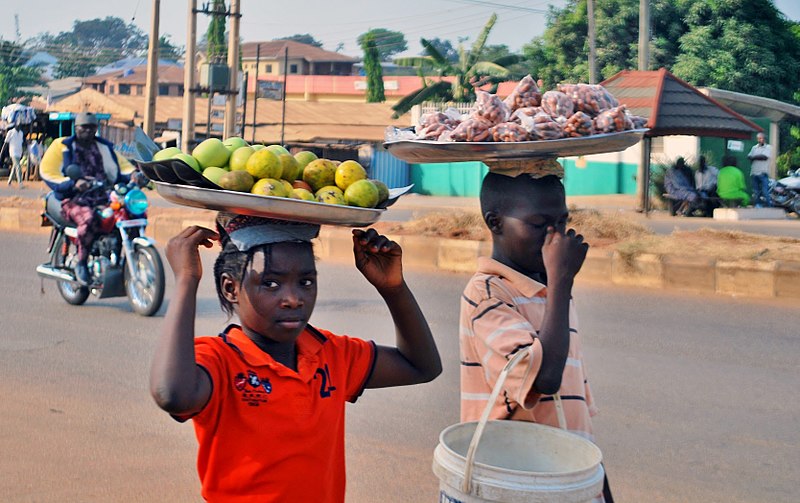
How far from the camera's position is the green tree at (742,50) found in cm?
2816

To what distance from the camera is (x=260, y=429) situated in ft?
7.32

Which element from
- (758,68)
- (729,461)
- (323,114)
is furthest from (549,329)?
(323,114)

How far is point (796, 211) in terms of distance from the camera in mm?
19094

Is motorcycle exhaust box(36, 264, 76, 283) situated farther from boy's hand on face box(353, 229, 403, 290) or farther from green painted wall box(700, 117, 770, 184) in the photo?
green painted wall box(700, 117, 770, 184)

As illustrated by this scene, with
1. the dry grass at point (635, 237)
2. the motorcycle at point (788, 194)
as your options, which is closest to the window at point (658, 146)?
the motorcycle at point (788, 194)

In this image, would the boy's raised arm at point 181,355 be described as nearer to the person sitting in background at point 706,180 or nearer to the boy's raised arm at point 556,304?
the boy's raised arm at point 556,304

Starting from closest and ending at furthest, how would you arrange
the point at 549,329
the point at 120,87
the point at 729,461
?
1. the point at 549,329
2. the point at 729,461
3. the point at 120,87

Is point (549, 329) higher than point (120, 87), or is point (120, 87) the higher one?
point (120, 87)

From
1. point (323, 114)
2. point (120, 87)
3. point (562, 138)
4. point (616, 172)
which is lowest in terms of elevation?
point (562, 138)

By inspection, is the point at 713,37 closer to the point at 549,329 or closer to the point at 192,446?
the point at 192,446

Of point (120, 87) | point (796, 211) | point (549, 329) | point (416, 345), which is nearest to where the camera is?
point (549, 329)

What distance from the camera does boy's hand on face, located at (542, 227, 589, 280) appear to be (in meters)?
2.42

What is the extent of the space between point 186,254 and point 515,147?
2.77ft

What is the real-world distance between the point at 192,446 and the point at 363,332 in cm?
308
